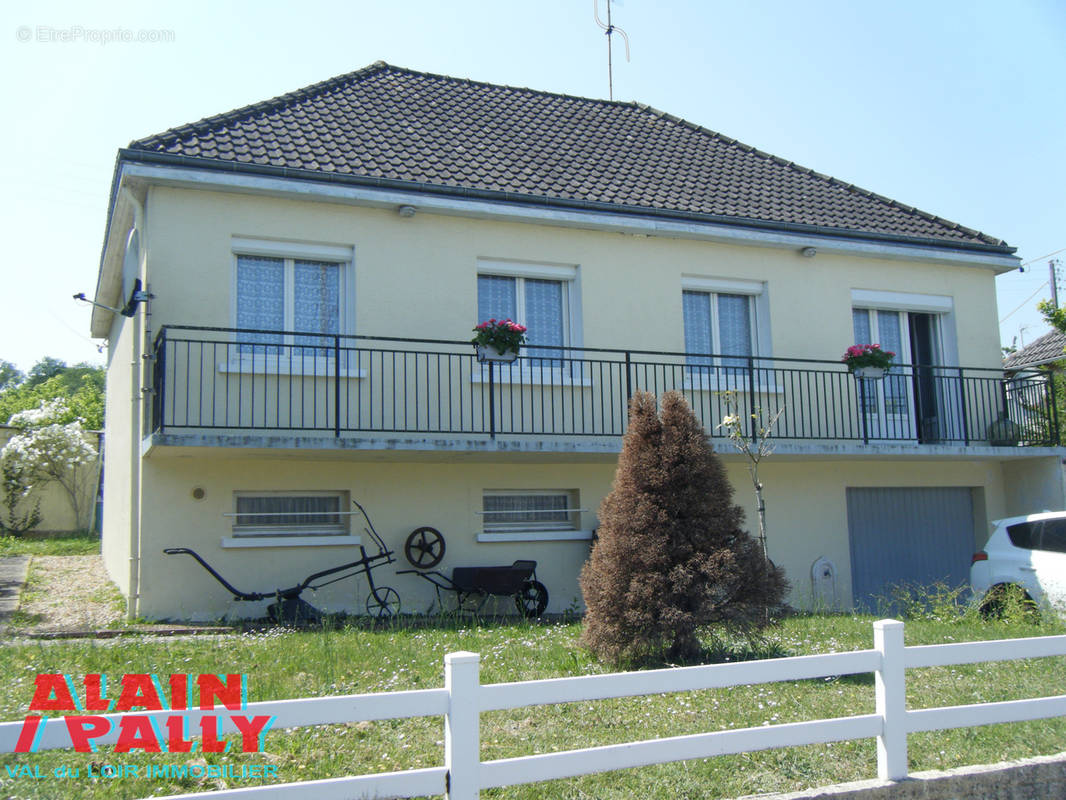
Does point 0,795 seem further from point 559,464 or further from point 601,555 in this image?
point 559,464

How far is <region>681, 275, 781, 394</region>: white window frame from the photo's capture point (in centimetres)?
1274

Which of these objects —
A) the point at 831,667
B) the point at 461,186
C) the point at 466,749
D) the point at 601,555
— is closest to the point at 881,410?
the point at 461,186

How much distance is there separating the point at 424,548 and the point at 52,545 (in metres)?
11.2

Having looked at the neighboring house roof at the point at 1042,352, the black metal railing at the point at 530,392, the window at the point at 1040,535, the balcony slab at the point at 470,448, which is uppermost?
the neighboring house roof at the point at 1042,352

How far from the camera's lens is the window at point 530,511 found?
11641 millimetres

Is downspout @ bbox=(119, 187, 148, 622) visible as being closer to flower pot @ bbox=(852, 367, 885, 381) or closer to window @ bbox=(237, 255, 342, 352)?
window @ bbox=(237, 255, 342, 352)

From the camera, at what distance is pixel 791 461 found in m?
12.7

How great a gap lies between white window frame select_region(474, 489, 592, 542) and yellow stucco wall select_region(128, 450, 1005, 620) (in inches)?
3.5

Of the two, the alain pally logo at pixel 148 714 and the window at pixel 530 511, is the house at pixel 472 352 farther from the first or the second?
the alain pally logo at pixel 148 714

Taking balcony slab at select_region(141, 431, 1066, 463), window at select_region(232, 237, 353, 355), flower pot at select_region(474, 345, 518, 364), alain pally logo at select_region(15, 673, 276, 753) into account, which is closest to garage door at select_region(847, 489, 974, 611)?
balcony slab at select_region(141, 431, 1066, 463)

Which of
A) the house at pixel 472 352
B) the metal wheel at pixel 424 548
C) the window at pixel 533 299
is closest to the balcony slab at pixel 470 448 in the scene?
the house at pixel 472 352

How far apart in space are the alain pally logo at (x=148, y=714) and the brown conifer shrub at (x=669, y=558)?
8.75 feet

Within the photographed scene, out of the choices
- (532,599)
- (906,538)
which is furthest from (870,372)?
(532,599)

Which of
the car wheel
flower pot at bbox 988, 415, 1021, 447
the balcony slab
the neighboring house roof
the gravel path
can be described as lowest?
the car wheel
